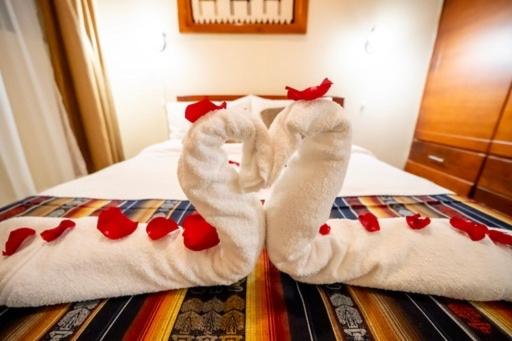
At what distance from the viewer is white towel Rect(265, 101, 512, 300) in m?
0.40

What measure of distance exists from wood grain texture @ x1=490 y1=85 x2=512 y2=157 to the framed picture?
4.93 ft

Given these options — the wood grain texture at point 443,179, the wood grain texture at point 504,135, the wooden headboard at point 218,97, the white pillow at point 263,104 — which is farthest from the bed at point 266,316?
the wooden headboard at point 218,97

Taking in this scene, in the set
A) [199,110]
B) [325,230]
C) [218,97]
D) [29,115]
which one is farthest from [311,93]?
[29,115]

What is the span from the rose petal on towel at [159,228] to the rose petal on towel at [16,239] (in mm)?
274

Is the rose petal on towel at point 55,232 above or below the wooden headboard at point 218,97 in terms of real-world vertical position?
below

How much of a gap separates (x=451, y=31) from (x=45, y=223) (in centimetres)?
267

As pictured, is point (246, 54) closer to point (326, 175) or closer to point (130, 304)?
point (326, 175)

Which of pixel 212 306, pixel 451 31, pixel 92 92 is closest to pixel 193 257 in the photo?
pixel 212 306

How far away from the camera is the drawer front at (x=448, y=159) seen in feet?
4.75

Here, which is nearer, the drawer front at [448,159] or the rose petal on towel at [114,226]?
the rose petal on towel at [114,226]

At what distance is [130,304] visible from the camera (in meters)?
0.41

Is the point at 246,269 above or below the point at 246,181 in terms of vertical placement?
below

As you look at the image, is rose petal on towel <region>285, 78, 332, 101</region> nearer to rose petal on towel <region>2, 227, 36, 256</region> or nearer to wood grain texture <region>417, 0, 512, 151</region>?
rose petal on towel <region>2, 227, 36, 256</region>

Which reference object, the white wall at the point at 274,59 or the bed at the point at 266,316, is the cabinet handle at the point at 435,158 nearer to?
the white wall at the point at 274,59
